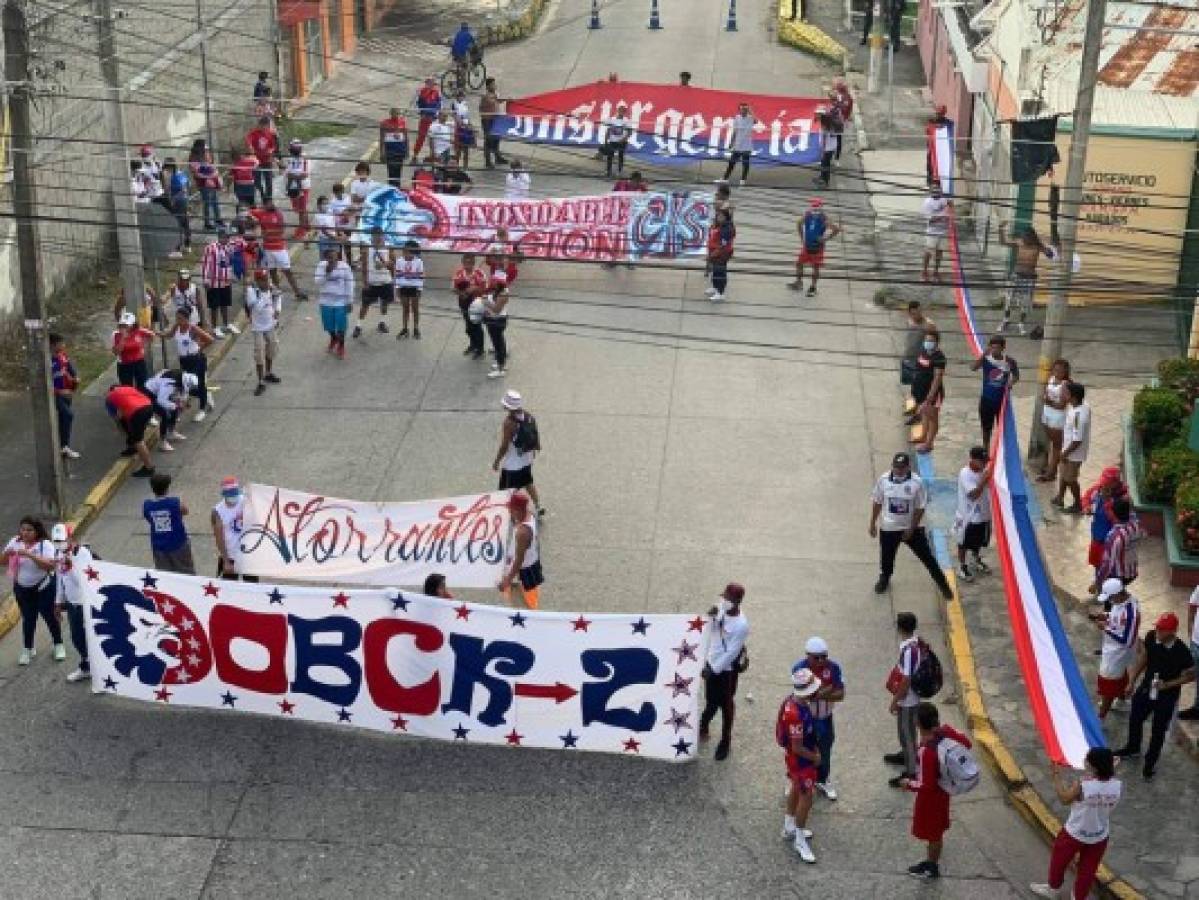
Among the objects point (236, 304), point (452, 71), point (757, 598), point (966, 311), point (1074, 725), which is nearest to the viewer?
point (1074, 725)

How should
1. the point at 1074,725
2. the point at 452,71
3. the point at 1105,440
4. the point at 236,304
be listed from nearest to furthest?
1. the point at 1074,725
2. the point at 1105,440
3. the point at 236,304
4. the point at 452,71

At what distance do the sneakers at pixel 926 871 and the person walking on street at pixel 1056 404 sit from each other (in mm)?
6718

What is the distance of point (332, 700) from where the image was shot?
1400 centimetres

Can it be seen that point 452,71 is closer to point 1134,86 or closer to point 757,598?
point 1134,86

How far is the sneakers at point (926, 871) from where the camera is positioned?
12586 mm

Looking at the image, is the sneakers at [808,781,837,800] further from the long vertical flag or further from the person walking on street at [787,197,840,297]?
the person walking on street at [787,197,840,297]

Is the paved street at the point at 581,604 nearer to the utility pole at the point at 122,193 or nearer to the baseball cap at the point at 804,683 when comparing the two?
the baseball cap at the point at 804,683

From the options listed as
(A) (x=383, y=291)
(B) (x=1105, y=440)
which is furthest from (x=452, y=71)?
(B) (x=1105, y=440)

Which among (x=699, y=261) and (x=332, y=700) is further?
(x=699, y=261)

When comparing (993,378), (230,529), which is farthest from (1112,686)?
(230,529)

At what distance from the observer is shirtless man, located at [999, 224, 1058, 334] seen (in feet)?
73.1

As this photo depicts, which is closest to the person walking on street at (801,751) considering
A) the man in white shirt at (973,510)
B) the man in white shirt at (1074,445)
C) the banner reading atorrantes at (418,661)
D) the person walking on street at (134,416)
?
the banner reading atorrantes at (418,661)

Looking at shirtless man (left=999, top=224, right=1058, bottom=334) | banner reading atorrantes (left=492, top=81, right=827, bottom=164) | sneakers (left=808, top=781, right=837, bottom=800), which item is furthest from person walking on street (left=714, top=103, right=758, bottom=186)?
sneakers (left=808, top=781, right=837, bottom=800)

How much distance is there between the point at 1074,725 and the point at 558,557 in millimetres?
5920
